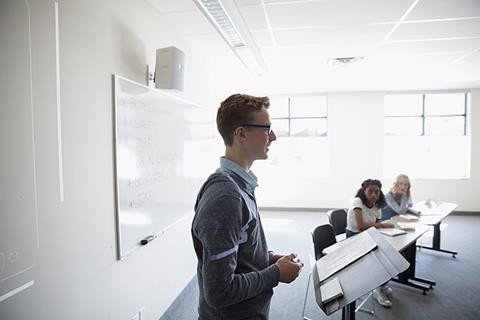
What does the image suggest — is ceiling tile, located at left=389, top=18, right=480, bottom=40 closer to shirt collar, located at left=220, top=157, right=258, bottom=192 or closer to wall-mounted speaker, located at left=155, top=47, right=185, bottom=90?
wall-mounted speaker, located at left=155, top=47, right=185, bottom=90

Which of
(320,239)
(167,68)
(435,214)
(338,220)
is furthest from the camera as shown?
(435,214)

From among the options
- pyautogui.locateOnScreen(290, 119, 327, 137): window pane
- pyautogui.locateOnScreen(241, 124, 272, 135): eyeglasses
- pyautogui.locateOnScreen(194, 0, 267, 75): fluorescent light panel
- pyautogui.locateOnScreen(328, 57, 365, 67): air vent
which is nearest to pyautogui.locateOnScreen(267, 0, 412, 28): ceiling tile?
pyautogui.locateOnScreen(194, 0, 267, 75): fluorescent light panel

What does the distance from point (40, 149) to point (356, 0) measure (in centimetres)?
237

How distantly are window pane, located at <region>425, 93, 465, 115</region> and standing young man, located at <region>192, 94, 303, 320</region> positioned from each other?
6902mm

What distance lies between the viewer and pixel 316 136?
7086 mm

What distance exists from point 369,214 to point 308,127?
415 cm

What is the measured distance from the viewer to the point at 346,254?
149 centimetres

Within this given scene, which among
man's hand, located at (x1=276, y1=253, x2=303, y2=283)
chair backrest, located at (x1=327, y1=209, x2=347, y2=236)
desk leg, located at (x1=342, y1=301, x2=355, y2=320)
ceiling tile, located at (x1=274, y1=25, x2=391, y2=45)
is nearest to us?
man's hand, located at (x1=276, y1=253, x2=303, y2=283)

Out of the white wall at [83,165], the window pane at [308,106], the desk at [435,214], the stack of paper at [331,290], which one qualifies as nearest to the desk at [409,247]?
the desk at [435,214]

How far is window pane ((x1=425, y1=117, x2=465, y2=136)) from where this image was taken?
6.63 m

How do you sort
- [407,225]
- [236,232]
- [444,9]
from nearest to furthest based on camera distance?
[236,232]
[444,9]
[407,225]

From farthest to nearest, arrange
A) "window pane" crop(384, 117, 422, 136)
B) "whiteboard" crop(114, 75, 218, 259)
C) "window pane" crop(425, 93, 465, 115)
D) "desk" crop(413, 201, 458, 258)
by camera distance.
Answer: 1. "window pane" crop(384, 117, 422, 136)
2. "window pane" crop(425, 93, 465, 115)
3. "desk" crop(413, 201, 458, 258)
4. "whiteboard" crop(114, 75, 218, 259)

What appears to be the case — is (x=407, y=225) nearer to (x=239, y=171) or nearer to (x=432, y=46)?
(x=432, y=46)

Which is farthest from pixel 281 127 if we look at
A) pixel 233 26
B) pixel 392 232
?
pixel 233 26
